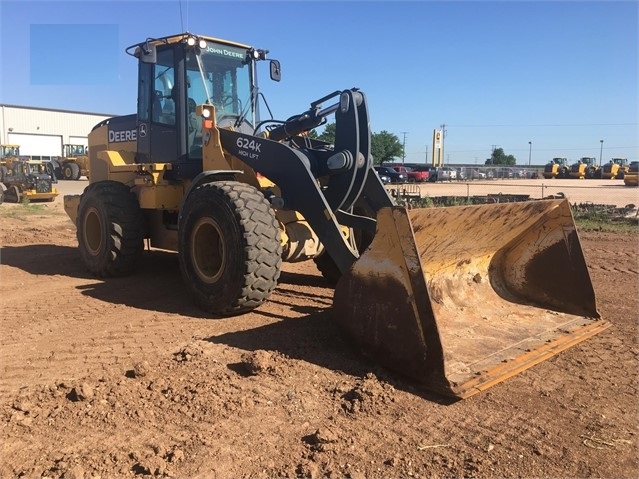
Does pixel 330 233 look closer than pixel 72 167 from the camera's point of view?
Yes

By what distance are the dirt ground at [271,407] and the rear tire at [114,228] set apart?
5.32 feet

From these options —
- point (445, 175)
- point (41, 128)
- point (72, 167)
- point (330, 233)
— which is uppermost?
point (41, 128)

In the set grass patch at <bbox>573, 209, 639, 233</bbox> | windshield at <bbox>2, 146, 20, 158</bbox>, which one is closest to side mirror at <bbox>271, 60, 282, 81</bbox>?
grass patch at <bbox>573, 209, 639, 233</bbox>

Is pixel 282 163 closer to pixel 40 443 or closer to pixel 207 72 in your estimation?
pixel 207 72

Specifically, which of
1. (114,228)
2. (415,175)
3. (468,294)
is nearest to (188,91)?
(114,228)

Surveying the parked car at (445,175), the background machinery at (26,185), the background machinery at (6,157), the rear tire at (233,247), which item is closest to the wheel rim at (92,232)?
the rear tire at (233,247)

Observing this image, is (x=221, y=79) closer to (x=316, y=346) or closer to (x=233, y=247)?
(x=233, y=247)

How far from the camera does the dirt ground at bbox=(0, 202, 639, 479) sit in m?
2.99

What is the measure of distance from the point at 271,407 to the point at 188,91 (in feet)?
14.9

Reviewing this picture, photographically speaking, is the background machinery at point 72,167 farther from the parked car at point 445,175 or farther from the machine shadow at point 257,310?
the parked car at point 445,175

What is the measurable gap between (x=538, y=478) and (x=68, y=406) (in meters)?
2.92

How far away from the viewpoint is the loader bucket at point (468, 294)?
3885 millimetres

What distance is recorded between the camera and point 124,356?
4535 millimetres

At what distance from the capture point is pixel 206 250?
603 centimetres
